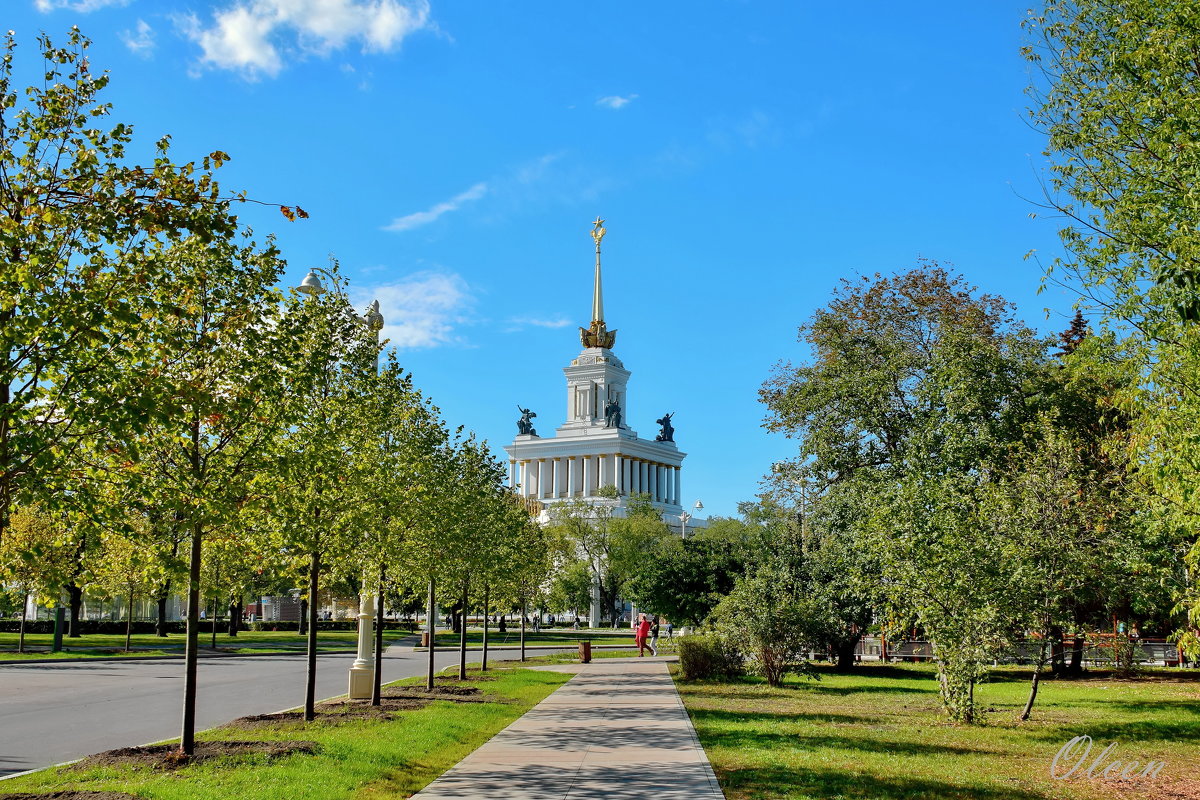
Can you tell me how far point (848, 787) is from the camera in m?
11.6

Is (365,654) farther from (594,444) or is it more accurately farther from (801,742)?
(594,444)

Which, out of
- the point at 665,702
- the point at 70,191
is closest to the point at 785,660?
the point at 665,702

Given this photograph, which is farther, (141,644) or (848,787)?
(141,644)

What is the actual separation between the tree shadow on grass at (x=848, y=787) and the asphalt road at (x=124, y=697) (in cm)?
908

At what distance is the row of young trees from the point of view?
795 centimetres

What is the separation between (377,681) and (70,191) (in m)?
12.9

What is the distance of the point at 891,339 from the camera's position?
1221 inches

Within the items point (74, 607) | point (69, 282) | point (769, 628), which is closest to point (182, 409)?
point (69, 282)

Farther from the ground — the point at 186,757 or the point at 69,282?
the point at 69,282

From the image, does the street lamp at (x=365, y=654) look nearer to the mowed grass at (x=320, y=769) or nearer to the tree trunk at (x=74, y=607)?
the mowed grass at (x=320, y=769)

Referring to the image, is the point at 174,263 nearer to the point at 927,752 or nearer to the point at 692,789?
the point at 692,789

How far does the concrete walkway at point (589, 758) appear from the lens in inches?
420

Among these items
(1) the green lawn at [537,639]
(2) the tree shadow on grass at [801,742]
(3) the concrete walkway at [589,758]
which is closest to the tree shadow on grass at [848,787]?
(3) the concrete walkway at [589,758]

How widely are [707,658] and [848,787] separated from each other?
1753 centimetres
